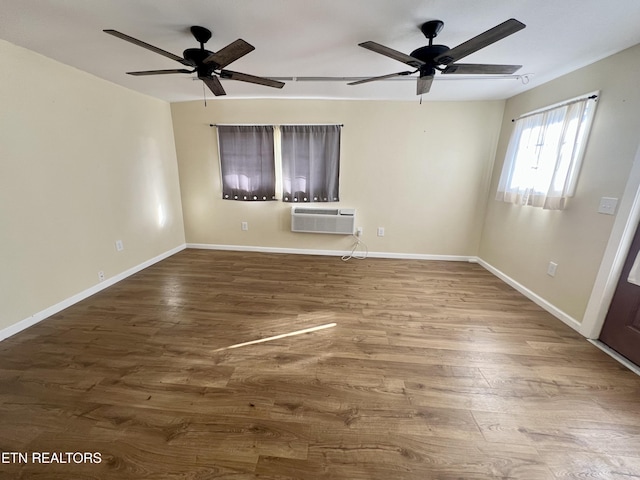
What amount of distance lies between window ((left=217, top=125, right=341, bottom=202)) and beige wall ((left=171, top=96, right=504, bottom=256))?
0.14m

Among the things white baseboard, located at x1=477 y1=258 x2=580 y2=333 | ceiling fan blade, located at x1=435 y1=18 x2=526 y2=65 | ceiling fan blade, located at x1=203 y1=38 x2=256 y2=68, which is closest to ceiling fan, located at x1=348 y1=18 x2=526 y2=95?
ceiling fan blade, located at x1=435 y1=18 x2=526 y2=65

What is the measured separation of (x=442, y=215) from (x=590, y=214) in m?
1.72

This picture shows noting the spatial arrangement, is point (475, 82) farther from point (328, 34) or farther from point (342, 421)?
point (342, 421)

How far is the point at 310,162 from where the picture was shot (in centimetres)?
373

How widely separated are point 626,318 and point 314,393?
2447 millimetres

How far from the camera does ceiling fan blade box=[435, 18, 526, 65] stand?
1260 mm

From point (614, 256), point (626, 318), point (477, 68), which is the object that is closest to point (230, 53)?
point (477, 68)

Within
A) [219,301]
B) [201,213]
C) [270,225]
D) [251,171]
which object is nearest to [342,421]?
[219,301]

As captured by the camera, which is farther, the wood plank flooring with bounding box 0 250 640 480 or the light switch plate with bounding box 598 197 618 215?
the light switch plate with bounding box 598 197 618 215

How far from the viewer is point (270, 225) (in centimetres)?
406

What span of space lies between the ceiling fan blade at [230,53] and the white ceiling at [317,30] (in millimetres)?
271

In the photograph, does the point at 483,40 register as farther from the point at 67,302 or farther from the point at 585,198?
the point at 67,302

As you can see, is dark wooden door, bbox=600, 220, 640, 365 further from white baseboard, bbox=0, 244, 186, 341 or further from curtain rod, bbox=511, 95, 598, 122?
white baseboard, bbox=0, 244, 186, 341

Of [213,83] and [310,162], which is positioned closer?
[213,83]
